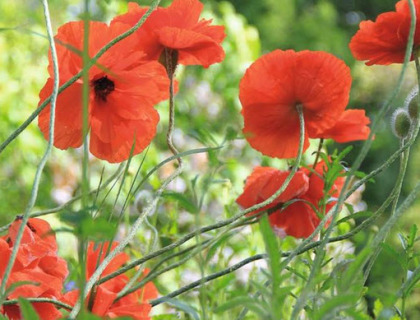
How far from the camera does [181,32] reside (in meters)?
0.72

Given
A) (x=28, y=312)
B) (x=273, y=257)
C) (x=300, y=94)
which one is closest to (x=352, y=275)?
(x=273, y=257)

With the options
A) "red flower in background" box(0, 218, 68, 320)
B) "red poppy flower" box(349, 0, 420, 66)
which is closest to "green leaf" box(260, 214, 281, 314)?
"red flower in background" box(0, 218, 68, 320)

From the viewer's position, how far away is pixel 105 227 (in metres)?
0.35

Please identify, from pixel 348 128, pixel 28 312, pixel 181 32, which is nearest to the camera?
pixel 28 312

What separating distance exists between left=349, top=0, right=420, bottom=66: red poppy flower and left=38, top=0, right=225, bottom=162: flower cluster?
0.12 m

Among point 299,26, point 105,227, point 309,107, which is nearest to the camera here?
point 105,227

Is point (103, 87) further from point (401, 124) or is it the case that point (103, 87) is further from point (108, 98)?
point (401, 124)

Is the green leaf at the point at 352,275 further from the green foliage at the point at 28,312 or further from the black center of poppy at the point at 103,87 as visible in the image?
the black center of poppy at the point at 103,87

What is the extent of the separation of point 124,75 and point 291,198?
20 centimetres

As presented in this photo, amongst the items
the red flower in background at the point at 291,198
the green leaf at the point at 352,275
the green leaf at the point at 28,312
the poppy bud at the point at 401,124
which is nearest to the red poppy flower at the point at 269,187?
the red flower in background at the point at 291,198

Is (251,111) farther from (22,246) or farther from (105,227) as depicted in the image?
(105,227)

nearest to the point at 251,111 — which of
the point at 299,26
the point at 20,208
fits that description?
the point at 20,208

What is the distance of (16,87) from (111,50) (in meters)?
2.21

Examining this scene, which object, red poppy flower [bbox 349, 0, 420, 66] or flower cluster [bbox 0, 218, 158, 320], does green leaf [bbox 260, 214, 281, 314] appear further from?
red poppy flower [bbox 349, 0, 420, 66]
